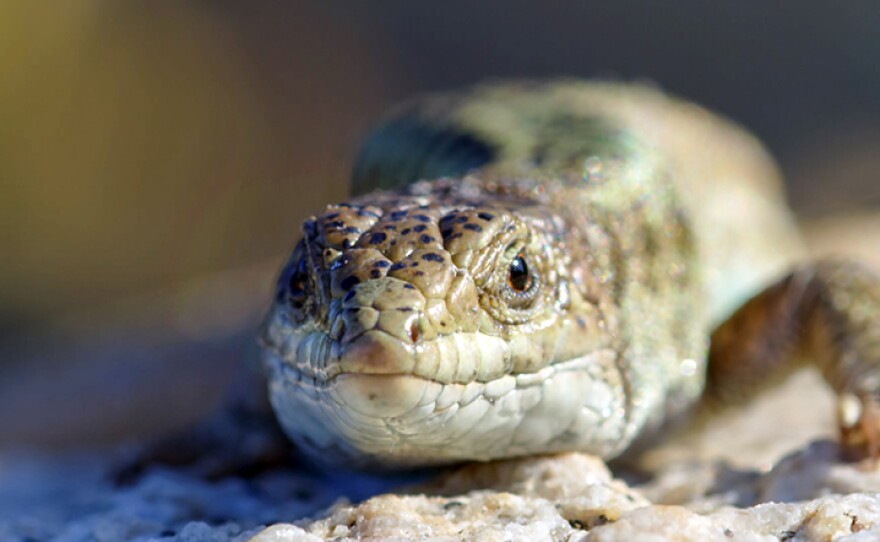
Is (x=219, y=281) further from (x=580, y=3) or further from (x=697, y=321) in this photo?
(x=580, y=3)

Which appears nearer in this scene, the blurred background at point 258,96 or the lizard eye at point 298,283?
the lizard eye at point 298,283

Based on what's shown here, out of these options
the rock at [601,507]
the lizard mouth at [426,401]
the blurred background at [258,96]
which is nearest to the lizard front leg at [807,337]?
the rock at [601,507]

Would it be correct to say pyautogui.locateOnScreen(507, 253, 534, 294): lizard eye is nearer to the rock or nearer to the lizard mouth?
the lizard mouth

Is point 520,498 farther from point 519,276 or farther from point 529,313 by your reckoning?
point 519,276

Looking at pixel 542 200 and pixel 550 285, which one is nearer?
pixel 550 285

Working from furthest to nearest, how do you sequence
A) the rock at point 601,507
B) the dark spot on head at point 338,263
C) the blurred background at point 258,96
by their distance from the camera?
1. the blurred background at point 258,96
2. the dark spot on head at point 338,263
3. the rock at point 601,507

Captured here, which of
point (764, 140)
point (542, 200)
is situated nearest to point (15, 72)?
point (764, 140)

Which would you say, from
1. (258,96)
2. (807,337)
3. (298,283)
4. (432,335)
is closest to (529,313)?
(432,335)

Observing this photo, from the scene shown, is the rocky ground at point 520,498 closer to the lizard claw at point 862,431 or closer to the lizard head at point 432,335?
the lizard claw at point 862,431
